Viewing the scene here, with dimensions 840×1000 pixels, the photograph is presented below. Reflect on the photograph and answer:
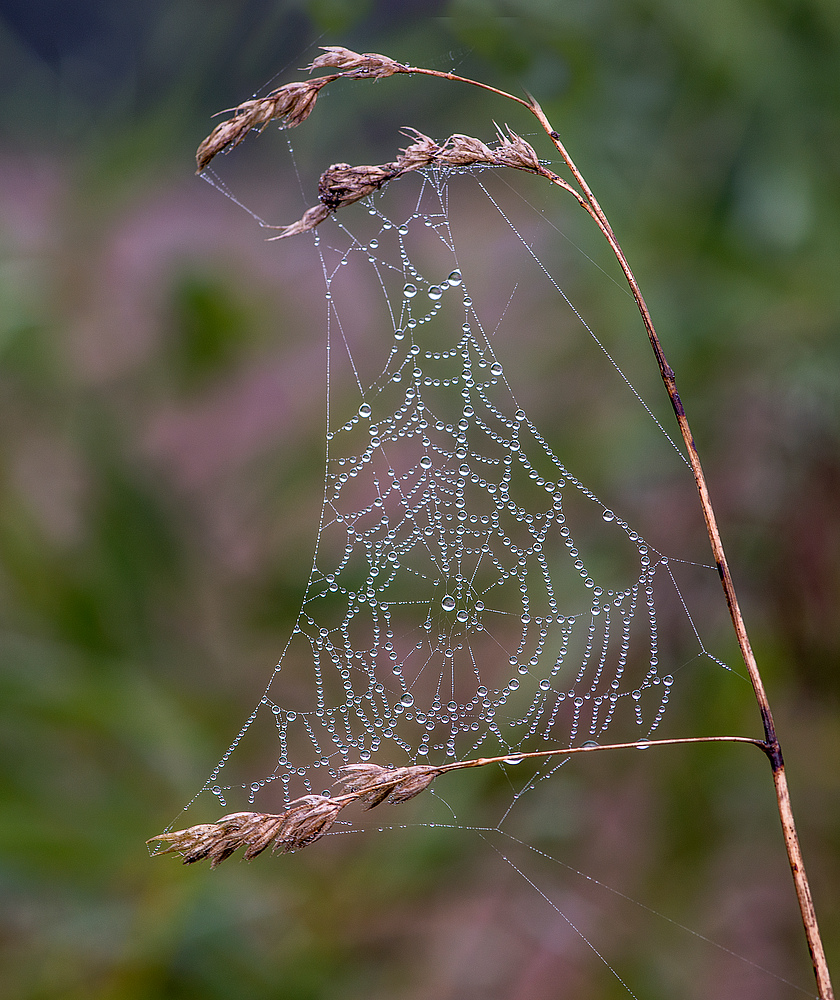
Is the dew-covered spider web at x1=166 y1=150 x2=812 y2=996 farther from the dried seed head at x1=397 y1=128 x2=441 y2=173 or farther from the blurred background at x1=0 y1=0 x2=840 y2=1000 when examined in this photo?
the dried seed head at x1=397 y1=128 x2=441 y2=173

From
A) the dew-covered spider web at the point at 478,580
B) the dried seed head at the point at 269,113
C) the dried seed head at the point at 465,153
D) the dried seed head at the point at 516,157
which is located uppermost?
the dried seed head at the point at 269,113

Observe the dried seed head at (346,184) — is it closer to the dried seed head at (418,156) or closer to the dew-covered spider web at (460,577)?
the dried seed head at (418,156)

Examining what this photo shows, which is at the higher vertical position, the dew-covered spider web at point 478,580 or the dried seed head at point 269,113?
the dried seed head at point 269,113

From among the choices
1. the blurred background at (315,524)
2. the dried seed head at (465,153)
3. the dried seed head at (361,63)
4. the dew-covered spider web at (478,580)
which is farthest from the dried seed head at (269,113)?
the blurred background at (315,524)

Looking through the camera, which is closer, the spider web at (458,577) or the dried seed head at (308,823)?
the dried seed head at (308,823)

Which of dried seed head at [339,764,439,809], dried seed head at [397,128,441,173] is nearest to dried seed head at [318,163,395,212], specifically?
dried seed head at [397,128,441,173]
